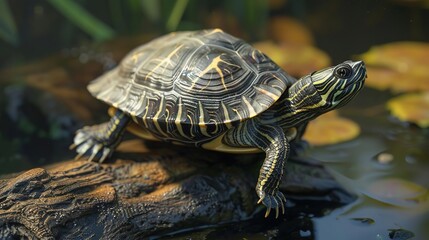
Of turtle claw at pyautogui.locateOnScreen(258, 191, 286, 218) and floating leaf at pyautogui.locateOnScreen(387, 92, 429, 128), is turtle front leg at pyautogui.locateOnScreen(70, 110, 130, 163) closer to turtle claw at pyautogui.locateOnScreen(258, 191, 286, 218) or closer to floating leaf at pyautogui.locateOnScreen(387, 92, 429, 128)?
turtle claw at pyautogui.locateOnScreen(258, 191, 286, 218)

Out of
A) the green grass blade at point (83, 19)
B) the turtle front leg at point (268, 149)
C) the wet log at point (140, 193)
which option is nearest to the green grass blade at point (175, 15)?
the green grass blade at point (83, 19)

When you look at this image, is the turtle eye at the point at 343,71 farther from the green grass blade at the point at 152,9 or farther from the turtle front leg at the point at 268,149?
the green grass blade at the point at 152,9

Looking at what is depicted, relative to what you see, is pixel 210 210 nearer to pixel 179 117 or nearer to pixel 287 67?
pixel 179 117

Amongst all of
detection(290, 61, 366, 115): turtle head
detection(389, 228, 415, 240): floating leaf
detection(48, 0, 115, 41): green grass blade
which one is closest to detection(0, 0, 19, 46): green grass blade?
detection(48, 0, 115, 41): green grass blade

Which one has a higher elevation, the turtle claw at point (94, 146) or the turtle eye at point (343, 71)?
the turtle eye at point (343, 71)

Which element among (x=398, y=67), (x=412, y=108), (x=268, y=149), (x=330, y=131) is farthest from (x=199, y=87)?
(x=398, y=67)
